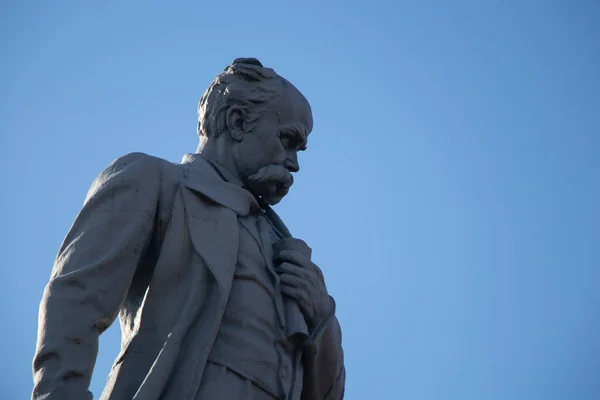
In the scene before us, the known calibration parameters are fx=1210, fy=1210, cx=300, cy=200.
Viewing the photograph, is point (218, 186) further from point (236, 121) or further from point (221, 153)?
point (236, 121)

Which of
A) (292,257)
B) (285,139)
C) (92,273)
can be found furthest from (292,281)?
(92,273)

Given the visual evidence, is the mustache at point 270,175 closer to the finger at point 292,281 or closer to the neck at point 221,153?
the neck at point 221,153

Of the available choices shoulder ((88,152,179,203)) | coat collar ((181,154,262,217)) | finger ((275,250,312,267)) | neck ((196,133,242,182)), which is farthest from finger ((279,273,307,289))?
shoulder ((88,152,179,203))

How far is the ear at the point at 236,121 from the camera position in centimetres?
929

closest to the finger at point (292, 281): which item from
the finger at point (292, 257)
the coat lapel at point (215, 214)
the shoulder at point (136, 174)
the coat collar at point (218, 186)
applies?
the finger at point (292, 257)

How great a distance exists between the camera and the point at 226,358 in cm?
803

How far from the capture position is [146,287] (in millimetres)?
8500

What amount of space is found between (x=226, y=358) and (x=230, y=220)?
110 cm

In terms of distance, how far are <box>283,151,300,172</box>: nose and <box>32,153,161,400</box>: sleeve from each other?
1.11 metres

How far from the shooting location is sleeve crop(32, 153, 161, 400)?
753 cm

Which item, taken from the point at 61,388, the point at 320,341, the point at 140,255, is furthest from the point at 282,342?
the point at 61,388

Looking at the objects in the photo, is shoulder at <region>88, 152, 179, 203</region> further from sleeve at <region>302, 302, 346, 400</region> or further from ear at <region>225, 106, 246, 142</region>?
sleeve at <region>302, 302, 346, 400</region>

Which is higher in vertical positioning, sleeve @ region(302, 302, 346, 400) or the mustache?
the mustache

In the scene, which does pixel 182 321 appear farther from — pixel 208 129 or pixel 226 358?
pixel 208 129
